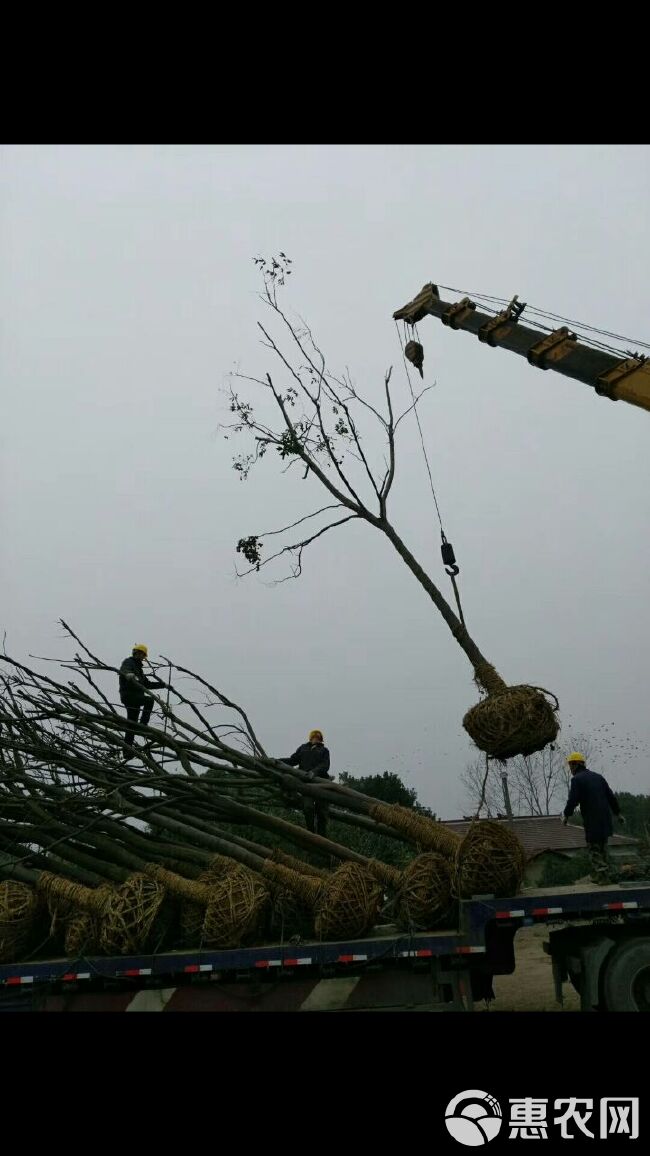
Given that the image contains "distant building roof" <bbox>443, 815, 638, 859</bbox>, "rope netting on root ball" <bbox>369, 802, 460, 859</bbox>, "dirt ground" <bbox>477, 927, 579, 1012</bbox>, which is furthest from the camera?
"distant building roof" <bbox>443, 815, 638, 859</bbox>

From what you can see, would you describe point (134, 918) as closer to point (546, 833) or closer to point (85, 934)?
point (85, 934)

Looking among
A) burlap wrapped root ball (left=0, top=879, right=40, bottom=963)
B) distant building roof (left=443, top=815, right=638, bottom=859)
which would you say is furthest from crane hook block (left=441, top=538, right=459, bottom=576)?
distant building roof (left=443, top=815, right=638, bottom=859)

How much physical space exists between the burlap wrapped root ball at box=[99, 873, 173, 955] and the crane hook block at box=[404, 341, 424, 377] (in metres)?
7.55

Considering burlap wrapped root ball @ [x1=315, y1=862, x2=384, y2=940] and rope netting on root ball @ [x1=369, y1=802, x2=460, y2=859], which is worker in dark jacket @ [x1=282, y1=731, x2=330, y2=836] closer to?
rope netting on root ball @ [x1=369, y1=802, x2=460, y2=859]

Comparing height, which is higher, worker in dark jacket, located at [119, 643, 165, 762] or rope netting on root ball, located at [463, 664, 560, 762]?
worker in dark jacket, located at [119, 643, 165, 762]

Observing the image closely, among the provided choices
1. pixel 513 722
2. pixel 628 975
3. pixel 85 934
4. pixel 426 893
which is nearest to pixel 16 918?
pixel 85 934

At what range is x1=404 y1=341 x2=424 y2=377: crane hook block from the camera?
11.8 meters

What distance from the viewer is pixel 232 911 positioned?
6383 mm

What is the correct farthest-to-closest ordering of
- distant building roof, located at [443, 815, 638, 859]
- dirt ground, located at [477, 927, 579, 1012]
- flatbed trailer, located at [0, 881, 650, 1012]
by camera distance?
distant building roof, located at [443, 815, 638, 859] → dirt ground, located at [477, 927, 579, 1012] → flatbed trailer, located at [0, 881, 650, 1012]
